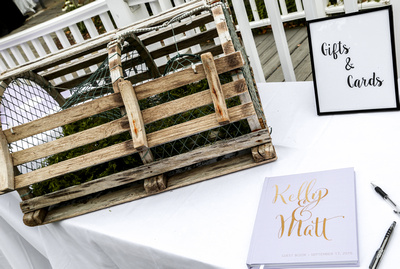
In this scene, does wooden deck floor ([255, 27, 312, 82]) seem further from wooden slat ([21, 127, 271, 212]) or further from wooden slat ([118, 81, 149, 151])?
wooden slat ([118, 81, 149, 151])

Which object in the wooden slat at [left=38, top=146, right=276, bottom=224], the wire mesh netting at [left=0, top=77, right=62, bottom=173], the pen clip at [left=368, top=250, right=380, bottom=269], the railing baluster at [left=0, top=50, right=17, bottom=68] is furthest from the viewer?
the railing baluster at [left=0, top=50, right=17, bottom=68]

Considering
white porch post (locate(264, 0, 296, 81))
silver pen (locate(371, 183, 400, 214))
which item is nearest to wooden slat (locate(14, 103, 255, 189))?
silver pen (locate(371, 183, 400, 214))

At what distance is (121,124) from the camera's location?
3.42 feet

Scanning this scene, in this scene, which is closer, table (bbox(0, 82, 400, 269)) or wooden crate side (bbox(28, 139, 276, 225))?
table (bbox(0, 82, 400, 269))

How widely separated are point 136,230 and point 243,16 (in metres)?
1.04

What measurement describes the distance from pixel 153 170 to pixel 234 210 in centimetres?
28

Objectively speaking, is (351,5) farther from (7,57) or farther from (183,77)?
(7,57)

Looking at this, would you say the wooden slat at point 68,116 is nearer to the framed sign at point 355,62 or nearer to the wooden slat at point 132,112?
the wooden slat at point 132,112

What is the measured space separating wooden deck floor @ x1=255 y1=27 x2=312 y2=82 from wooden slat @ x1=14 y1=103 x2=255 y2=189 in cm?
172

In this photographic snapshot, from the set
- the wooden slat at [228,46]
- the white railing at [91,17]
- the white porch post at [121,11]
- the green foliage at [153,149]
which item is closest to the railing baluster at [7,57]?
the white railing at [91,17]

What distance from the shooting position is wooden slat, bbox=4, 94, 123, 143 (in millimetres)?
1045

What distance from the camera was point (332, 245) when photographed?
0.74 metres

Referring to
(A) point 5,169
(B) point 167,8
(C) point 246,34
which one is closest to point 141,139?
(A) point 5,169

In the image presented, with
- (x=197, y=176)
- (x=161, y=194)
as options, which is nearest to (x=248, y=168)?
(x=197, y=176)
